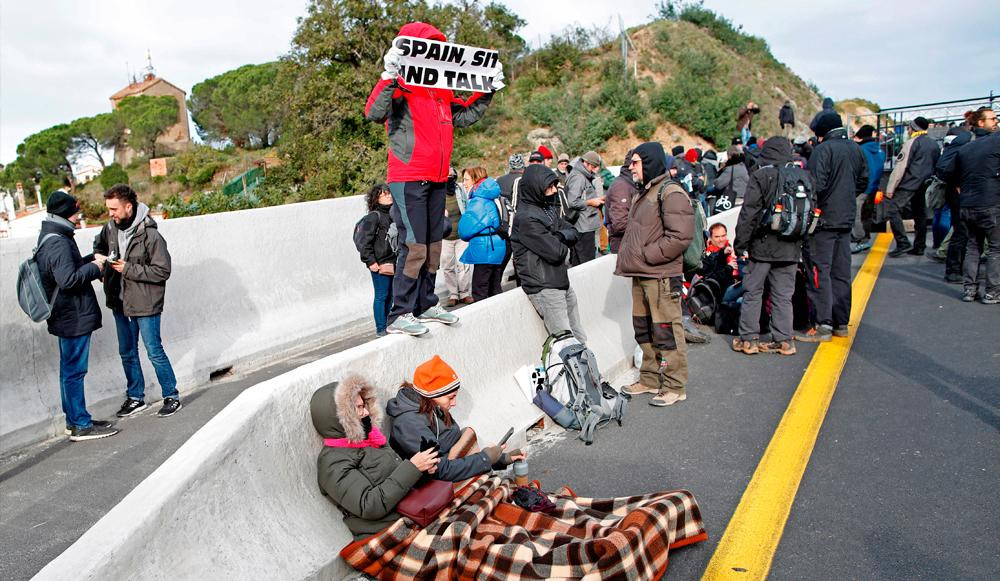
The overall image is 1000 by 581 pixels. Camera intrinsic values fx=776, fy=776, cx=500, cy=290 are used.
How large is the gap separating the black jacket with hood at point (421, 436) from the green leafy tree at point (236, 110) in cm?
6101

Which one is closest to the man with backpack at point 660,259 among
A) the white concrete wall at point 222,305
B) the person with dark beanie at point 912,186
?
the white concrete wall at point 222,305

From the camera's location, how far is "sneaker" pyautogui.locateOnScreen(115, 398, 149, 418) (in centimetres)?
677

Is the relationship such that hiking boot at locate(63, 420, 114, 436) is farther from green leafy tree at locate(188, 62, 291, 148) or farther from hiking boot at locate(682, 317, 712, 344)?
green leafy tree at locate(188, 62, 291, 148)

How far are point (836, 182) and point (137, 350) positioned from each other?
6952 mm

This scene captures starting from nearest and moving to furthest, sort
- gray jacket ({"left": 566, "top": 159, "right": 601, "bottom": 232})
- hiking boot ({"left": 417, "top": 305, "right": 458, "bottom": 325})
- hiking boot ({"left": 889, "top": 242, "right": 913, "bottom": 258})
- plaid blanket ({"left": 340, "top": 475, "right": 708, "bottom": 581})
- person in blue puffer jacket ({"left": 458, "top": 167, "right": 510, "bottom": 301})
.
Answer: plaid blanket ({"left": 340, "top": 475, "right": 708, "bottom": 581})
hiking boot ({"left": 417, "top": 305, "right": 458, "bottom": 325})
person in blue puffer jacket ({"left": 458, "top": 167, "right": 510, "bottom": 301})
gray jacket ({"left": 566, "top": 159, "right": 601, "bottom": 232})
hiking boot ({"left": 889, "top": 242, "right": 913, "bottom": 258})

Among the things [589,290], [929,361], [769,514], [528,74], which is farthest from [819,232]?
[528,74]

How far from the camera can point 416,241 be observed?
18.8 feet

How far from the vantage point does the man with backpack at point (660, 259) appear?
6.30 meters

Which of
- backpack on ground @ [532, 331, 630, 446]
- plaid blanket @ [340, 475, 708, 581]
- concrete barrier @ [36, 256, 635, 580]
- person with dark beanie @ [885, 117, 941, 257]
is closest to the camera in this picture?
concrete barrier @ [36, 256, 635, 580]

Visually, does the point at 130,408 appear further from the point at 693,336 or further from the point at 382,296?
the point at 693,336

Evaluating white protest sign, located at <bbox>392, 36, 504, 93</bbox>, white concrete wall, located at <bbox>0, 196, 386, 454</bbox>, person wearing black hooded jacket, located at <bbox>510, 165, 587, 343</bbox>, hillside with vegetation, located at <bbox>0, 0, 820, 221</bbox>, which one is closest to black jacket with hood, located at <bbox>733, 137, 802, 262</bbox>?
person wearing black hooded jacket, located at <bbox>510, 165, 587, 343</bbox>

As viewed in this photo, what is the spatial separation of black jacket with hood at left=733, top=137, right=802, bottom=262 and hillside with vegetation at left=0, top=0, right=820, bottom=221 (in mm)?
11168

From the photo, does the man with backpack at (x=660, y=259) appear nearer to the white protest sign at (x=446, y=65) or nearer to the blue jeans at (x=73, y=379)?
the white protest sign at (x=446, y=65)

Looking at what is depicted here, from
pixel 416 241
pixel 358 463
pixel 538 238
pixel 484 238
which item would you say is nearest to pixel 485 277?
pixel 484 238
